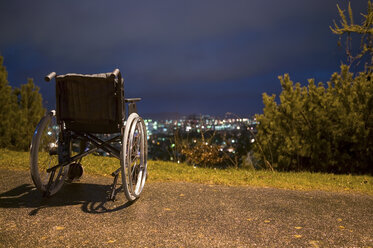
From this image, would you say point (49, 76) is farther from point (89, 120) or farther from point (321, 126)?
point (321, 126)

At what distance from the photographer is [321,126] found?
6.58 metres

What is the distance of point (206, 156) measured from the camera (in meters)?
7.25

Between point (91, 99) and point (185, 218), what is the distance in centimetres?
148

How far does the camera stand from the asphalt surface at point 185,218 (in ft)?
8.00

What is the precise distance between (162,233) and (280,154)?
15.3ft

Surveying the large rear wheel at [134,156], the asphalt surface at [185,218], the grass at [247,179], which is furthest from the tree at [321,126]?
the large rear wheel at [134,156]

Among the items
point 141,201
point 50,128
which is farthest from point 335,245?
point 50,128

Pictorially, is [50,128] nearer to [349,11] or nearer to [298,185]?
[298,185]

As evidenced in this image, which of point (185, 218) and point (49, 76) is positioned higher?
point (49, 76)

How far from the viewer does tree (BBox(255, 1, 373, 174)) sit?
6480mm

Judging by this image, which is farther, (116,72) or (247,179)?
(247,179)

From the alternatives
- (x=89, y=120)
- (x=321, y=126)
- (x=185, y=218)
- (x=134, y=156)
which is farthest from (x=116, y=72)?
(x=321, y=126)

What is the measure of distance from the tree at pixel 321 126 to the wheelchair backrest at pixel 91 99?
13.2 ft

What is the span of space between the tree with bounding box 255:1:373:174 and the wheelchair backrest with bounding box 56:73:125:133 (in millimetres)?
4032
